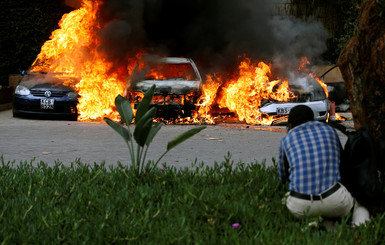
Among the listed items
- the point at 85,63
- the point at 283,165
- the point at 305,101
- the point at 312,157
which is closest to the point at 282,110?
the point at 305,101

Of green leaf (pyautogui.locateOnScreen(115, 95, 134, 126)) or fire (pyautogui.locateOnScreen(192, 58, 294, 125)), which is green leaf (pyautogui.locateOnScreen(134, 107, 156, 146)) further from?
fire (pyautogui.locateOnScreen(192, 58, 294, 125))

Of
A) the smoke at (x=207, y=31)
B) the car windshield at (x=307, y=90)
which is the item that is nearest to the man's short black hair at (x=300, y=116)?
the car windshield at (x=307, y=90)

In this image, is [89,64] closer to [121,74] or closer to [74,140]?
[121,74]

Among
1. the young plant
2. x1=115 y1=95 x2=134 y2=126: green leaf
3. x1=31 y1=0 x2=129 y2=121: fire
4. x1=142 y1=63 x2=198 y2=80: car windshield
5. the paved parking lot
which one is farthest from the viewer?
x1=31 y1=0 x2=129 y2=121: fire

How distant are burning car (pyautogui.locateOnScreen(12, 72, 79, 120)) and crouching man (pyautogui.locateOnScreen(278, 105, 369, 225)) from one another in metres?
10.5

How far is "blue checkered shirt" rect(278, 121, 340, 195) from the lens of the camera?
3967mm

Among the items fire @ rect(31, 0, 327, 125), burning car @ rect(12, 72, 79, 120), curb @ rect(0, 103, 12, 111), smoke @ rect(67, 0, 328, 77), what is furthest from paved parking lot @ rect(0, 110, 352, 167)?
curb @ rect(0, 103, 12, 111)

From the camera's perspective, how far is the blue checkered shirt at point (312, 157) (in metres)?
3.97

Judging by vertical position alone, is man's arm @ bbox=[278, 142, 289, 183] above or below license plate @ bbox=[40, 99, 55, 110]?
below

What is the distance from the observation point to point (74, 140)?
31.7 feet

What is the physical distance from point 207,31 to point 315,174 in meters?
14.5

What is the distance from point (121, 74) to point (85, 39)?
1.46 metres

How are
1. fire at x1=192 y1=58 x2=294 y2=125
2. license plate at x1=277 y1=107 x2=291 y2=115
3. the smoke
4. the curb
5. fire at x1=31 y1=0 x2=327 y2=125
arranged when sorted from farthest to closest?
1. the curb
2. the smoke
3. fire at x1=31 y1=0 x2=327 y2=125
4. fire at x1=192 y1=58 x2=294 y2=125
5. license plate at x1=277 y1=107 x2=291 y2=115

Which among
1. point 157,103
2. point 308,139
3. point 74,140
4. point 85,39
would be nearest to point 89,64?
point 85,39
